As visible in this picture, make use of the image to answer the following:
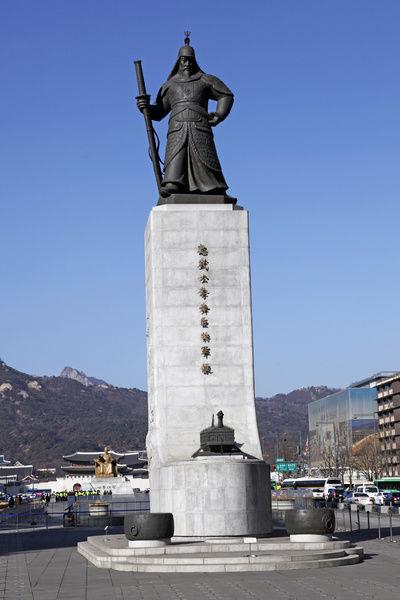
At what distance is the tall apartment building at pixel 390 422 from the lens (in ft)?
444

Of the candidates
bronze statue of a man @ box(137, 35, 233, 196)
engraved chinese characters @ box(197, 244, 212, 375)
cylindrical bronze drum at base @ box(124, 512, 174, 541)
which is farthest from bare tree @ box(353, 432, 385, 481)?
cylindrical bronze drum at base @ box(124, 512, 174, 541)

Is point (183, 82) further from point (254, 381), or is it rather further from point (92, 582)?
point (92, 582)

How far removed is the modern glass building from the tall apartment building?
6247mm

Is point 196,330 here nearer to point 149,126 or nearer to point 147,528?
point 149,126

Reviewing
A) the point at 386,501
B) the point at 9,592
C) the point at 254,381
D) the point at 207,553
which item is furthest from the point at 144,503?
the point at 9,592

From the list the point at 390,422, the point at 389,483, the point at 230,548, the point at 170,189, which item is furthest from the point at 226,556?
the point at 390,422

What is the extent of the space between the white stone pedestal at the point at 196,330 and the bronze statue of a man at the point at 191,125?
1.00 meters

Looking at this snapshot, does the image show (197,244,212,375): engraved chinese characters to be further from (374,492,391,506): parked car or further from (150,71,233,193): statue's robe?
(374,492,391,506): parked car

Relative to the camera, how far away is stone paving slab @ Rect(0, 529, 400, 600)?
19.4 m

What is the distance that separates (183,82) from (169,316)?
823 cm

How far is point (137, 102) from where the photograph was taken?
35188 millimetres

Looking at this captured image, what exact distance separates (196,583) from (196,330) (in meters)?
12.1

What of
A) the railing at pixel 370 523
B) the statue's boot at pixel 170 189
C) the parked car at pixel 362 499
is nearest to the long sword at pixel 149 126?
the statue's boot at pixel 170 189

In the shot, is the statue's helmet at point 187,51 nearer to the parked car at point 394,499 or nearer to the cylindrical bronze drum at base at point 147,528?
the cylindrical bronze drum at base at point 147,528
